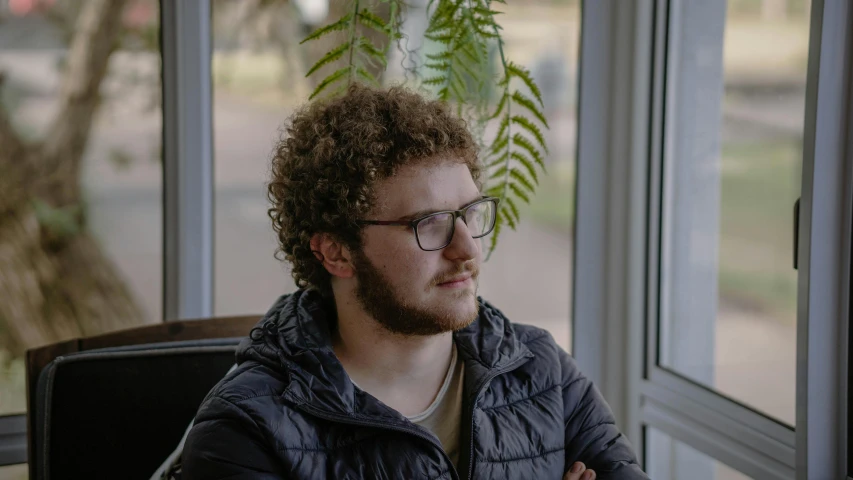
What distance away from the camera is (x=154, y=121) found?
2.07 meters

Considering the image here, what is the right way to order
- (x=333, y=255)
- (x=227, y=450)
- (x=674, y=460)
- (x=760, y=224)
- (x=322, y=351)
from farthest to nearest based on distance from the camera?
(x=674, y=460) < (x=760, y=224) < (x=333, y=255) < (x=322, y=351) < (x=227, y=450)

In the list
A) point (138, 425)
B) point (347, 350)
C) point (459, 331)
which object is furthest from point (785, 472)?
point (138, 425)

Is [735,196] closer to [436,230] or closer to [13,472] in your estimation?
[436,230]

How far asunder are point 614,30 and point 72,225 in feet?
5.00

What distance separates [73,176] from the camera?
2.04 meters

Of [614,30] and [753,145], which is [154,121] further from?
[753,145]

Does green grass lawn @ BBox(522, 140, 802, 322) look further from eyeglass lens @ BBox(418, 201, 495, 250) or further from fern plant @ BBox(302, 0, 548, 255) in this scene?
eyeglass lens @ BBox(418, 201, 495, 250)

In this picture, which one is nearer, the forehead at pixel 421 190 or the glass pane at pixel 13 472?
the forehead at pixel 421 190

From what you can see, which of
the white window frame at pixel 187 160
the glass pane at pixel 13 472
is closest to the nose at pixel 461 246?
the white window frame at pixel 187 160

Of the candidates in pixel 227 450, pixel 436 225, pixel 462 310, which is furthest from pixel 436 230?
pixel 227 450

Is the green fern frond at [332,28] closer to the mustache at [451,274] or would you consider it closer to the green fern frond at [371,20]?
the green fern frond at [371,20]

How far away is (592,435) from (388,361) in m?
0.40

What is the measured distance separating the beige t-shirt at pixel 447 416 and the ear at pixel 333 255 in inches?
10.5

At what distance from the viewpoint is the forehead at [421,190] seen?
4.54 ft
